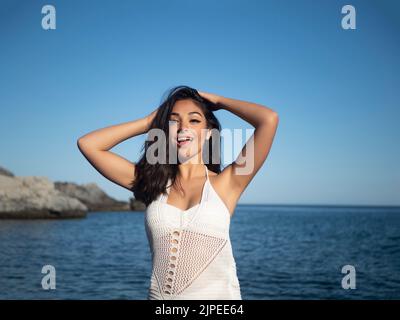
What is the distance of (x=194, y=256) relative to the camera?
2.60m

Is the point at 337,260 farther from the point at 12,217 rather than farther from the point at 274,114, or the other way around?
the point at 12,217

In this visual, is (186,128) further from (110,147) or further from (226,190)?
(110,147)

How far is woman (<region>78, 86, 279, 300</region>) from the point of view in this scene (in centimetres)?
260

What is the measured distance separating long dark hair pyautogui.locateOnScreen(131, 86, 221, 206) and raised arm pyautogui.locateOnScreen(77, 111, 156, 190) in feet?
0.25

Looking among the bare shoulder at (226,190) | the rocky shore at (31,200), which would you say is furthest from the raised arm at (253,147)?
the rocky shore at (31,200)

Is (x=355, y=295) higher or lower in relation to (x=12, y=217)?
higher

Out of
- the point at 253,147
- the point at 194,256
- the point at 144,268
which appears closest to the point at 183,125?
the point at 253,147

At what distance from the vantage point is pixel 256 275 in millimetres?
20516

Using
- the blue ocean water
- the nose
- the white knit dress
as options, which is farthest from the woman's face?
the blue ocean water

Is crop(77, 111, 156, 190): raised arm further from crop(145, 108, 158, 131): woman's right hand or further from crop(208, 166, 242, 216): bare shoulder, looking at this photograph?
crop(208, 166, 242, 216): bare shoulder

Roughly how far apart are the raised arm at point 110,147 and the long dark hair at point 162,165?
3.0 inches

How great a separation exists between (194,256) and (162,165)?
722 millimetres
